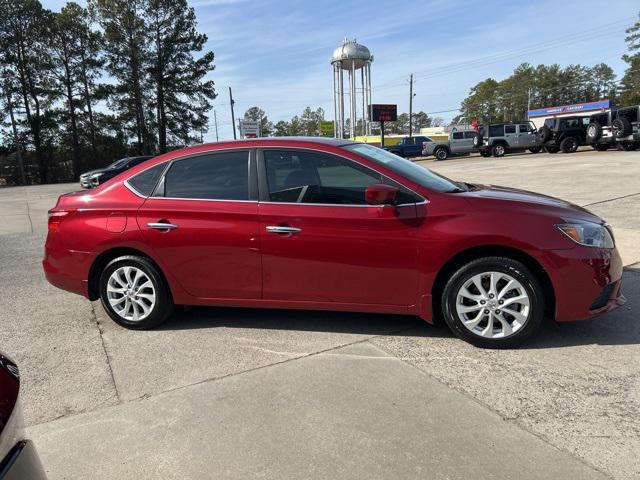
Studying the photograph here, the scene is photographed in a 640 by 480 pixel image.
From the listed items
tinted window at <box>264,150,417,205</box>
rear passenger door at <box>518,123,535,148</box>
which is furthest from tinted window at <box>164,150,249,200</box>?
rear passenger door at <box>518,123,535,148</box>

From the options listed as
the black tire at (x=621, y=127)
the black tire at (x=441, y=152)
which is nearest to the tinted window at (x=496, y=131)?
the black tire at (x=441, y=152)

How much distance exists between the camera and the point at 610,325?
13.4ft

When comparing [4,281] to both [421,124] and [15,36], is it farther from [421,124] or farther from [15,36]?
[421,124]

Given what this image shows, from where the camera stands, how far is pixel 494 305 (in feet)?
12.1

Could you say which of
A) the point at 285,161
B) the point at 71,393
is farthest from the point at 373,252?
the point at 71,393

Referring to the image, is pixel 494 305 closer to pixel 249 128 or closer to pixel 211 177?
pixel 211 177

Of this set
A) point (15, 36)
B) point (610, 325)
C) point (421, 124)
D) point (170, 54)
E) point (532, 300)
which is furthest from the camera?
point (421, 124)

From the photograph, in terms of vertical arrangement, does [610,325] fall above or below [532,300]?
below

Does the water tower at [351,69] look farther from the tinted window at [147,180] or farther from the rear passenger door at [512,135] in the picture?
the tinted window at [147,180]

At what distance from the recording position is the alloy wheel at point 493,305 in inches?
144

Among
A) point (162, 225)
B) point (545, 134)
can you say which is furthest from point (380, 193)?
point (545, 134)

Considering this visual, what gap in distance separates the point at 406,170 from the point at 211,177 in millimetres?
1670

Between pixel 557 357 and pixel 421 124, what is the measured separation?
495 ft

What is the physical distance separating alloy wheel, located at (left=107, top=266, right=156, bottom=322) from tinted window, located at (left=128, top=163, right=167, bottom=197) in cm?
70
